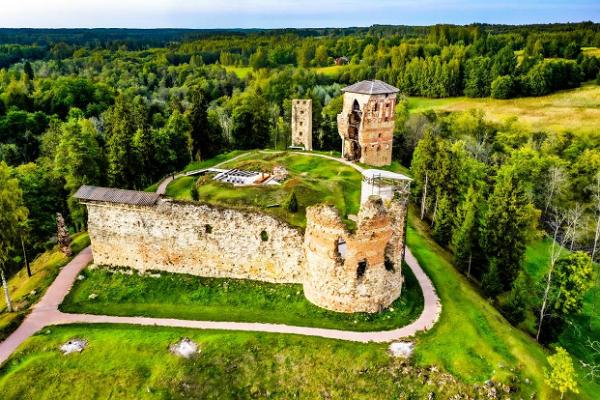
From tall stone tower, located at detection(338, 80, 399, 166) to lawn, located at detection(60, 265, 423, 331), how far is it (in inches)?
1093

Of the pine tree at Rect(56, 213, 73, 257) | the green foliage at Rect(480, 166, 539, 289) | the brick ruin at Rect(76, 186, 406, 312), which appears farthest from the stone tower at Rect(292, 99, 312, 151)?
the pine tree at Rect(56, 213, 73, 257)

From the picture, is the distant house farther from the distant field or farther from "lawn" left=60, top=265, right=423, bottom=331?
"lawn" left=60, top=265, right=423, bottom=331

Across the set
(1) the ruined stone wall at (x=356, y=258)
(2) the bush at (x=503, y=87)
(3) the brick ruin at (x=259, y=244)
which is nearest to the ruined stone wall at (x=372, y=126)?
(3) the brick ruin at (x=259, y=244)

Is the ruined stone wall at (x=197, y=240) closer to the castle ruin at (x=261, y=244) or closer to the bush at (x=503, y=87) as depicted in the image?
the castle ruin at (x=261, y=244)

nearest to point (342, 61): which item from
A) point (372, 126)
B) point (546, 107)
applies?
point (546, 107)

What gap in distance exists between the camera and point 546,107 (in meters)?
87.5

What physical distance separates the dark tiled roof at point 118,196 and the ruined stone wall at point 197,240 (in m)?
0.35

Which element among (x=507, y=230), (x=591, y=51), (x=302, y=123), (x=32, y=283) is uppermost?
(x=591, y=51)

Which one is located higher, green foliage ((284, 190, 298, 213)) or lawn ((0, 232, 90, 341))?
green foliage ((284, 190, 298, 213))

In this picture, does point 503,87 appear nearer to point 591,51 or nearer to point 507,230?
point 591,51

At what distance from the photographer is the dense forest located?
124 feet

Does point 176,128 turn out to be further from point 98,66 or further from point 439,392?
point 98,66

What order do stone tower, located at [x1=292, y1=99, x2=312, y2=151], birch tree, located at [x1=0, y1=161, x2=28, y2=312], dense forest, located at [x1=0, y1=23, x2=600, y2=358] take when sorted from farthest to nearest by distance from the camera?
stone tower, located at [x1=292, y1=99, x2=312, y2=151] < dense forest, located at [x1=0, y1=23, x2=600, y2=358] < birch tree, located at [x1=0, y1=161, x2=28, y2=312]

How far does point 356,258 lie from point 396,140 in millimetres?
44458
